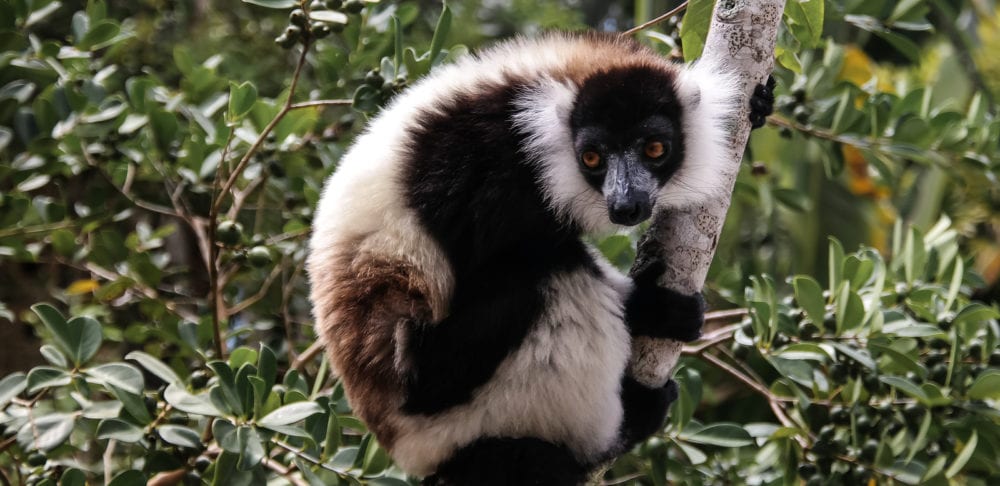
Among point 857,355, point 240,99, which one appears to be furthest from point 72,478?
point 857,355

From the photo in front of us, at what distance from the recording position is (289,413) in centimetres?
241

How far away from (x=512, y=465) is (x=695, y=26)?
53.9 inches

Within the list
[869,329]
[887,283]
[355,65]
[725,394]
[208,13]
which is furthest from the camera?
[208,13]

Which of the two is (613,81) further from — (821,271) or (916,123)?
(821,271)

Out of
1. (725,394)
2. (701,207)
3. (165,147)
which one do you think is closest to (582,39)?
(701,207)

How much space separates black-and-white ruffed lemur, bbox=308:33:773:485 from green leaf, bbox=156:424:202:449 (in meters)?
0.44

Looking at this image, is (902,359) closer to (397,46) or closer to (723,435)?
(723,435)

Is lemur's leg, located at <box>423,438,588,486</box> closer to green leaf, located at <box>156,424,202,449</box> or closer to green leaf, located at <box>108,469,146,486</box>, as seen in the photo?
green leaf, located at <box>156,424,202,449</box>

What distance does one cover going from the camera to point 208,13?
570cm

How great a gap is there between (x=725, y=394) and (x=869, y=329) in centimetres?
259

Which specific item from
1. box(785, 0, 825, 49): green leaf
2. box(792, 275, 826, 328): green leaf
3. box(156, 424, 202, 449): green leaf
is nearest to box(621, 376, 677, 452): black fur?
box(792, 275, 826, 328): green leaf

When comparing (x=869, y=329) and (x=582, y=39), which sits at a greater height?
(x=582, y=39)

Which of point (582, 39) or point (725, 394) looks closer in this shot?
point (582, 39)

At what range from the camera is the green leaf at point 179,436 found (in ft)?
8.17
